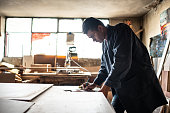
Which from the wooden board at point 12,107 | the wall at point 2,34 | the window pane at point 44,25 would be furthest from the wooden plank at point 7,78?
the wall at point 2,34

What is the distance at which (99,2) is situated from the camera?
4.18 m

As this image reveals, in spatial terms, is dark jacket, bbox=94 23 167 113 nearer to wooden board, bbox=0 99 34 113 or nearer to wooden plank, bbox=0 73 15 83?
wooden board, bbox=0 99 34 113

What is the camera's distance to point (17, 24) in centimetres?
578

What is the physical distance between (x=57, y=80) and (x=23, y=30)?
4000 millimetres

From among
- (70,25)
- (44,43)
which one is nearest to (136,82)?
(70,25)

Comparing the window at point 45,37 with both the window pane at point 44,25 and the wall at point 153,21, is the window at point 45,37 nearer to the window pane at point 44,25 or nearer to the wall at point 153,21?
the window pane at point 44,25

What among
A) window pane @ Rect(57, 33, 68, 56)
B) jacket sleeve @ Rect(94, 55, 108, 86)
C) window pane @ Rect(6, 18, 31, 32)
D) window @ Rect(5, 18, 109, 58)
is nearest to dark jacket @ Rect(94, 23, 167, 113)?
jacket sleeve @ Rect(94, 55, 108, 86)

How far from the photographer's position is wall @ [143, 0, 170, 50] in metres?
3.96

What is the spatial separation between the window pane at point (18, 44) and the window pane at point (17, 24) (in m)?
0.22

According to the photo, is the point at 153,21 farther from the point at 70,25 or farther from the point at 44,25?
the point at 44,25

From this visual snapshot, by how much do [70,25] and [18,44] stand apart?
234cm

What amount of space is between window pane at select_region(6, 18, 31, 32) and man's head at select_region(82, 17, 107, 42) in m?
5.29

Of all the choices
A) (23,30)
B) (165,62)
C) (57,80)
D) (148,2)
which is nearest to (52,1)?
(23,30)

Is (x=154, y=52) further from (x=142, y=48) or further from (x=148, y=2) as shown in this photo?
(x=142, y=48)
